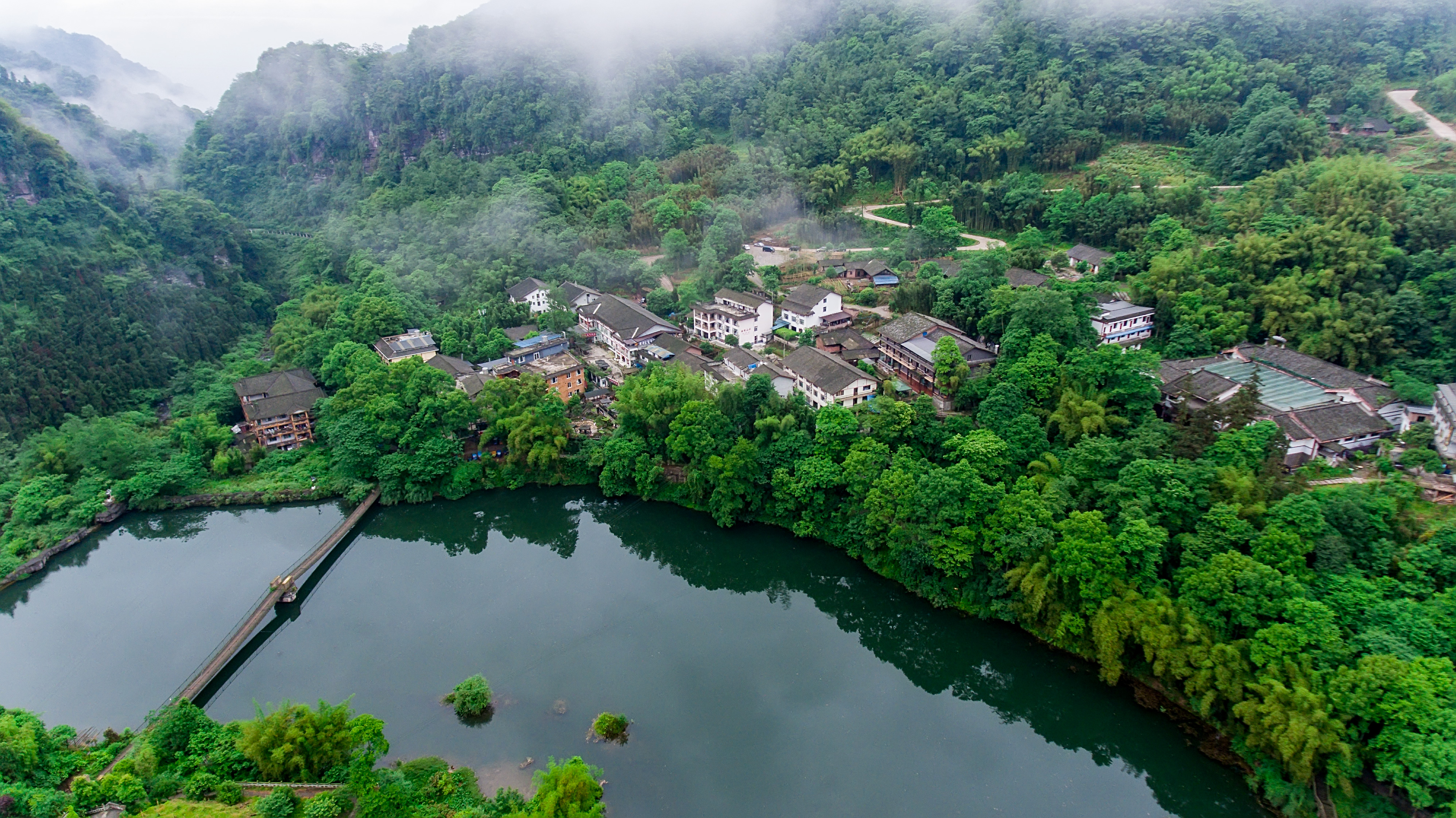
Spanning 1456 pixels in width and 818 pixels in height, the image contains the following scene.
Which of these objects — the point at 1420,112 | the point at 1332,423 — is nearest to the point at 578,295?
the point at 1332,423

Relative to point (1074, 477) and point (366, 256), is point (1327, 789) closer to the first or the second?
point (1074, 477)

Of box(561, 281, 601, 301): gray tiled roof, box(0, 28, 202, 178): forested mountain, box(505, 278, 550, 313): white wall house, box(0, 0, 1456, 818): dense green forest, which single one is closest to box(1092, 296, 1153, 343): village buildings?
box(0, 0, 1456, 818): dense green forest

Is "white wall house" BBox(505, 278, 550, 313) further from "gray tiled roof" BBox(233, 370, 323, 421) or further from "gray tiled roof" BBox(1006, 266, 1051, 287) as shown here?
"gray tiled roof" BBox(1006, 266, 1051, 287)

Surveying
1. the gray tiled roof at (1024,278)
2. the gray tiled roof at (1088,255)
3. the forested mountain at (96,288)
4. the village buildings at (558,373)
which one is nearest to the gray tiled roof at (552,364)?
the village buildings at (558,373)

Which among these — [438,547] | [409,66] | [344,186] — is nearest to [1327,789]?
[438,547]

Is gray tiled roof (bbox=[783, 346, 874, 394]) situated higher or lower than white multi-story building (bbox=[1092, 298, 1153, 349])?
higher

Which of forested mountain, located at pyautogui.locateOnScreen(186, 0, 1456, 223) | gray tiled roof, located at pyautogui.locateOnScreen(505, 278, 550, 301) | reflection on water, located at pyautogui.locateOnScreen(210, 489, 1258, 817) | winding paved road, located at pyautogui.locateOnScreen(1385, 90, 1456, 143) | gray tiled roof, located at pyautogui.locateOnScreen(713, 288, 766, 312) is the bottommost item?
reflection on water, located at pyautogui.locateOnScreen(210, 489, 1258, 817)

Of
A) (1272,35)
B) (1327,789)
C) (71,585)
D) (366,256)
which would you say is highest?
(1272,35)
